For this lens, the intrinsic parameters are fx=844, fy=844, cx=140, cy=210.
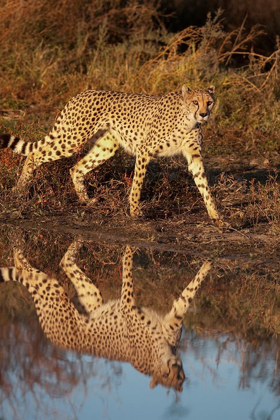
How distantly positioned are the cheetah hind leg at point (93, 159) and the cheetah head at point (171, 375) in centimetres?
337

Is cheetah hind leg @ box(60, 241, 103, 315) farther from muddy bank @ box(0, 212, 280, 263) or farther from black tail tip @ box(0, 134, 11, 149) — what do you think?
black tail tip @ box(0, 134, 11, 149)

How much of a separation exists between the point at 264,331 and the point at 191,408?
1005 mm

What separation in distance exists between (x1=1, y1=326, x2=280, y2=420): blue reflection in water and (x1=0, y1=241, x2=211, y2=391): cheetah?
0.10m

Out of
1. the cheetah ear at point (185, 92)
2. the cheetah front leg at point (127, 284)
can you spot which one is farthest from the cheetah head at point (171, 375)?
the cheetah ear at point (185, 92)

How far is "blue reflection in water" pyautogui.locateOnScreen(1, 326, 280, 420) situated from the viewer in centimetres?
333

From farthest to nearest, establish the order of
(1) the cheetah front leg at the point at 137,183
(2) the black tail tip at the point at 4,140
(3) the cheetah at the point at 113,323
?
(2) the black tail tip at the point at 4,140, (1) the cheetah front leg at the point at 137,183, (3) the cheetah at the point at 113,323

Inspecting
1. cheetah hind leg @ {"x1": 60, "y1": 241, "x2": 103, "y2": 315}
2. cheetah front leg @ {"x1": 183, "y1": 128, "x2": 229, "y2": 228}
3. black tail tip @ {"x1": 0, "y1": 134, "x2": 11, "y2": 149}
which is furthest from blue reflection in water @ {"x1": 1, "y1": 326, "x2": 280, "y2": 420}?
black tail tip @ {"x1": 0, "y1": 134, "x2": 11, "y2": 149}

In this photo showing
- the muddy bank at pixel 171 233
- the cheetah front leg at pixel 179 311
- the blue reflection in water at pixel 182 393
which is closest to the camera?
the blue reflection in water at pixel 182 393

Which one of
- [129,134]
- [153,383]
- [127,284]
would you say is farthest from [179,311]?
[129,134]

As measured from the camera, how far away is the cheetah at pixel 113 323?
3.97 meters

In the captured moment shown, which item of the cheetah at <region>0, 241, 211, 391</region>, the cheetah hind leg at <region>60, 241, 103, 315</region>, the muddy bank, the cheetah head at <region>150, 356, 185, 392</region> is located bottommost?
the muddy bank

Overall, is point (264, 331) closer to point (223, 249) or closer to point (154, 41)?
point (223, 249)

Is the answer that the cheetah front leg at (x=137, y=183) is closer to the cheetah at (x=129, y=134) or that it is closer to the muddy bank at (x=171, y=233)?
the cheetah at (x=129, y=134)

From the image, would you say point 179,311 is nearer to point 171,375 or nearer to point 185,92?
point 171,375
